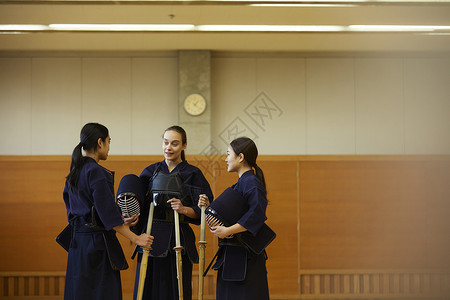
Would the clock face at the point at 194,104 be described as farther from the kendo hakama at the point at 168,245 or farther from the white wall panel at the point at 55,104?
the kendo hakama at the point at 168,245

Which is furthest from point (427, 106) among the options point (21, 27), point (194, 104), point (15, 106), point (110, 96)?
point (15, 106)

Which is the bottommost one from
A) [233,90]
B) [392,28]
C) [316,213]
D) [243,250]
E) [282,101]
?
[316,213]

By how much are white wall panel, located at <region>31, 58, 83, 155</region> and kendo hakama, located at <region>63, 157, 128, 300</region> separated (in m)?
3.72

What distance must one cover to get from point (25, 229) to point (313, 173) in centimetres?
314

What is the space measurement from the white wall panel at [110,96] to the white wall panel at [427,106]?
356 cm

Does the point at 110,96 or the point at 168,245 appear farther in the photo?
the point at 110,96

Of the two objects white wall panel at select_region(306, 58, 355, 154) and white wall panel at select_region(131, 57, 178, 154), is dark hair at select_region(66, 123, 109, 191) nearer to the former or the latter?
white wall panel at select_region(131, 57, 178, 154)

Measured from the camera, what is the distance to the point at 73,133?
625 centimetres

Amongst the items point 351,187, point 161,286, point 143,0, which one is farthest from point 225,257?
point 351,187

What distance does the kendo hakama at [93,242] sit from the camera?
264cm

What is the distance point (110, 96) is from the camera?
628cm

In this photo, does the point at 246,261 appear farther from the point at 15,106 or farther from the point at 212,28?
the point at 15,106

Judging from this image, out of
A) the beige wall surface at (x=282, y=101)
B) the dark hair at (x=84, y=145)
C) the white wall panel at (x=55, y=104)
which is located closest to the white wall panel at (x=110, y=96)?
the beige wall surface at (x=282, y=101)

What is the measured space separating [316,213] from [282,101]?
5.33ft
